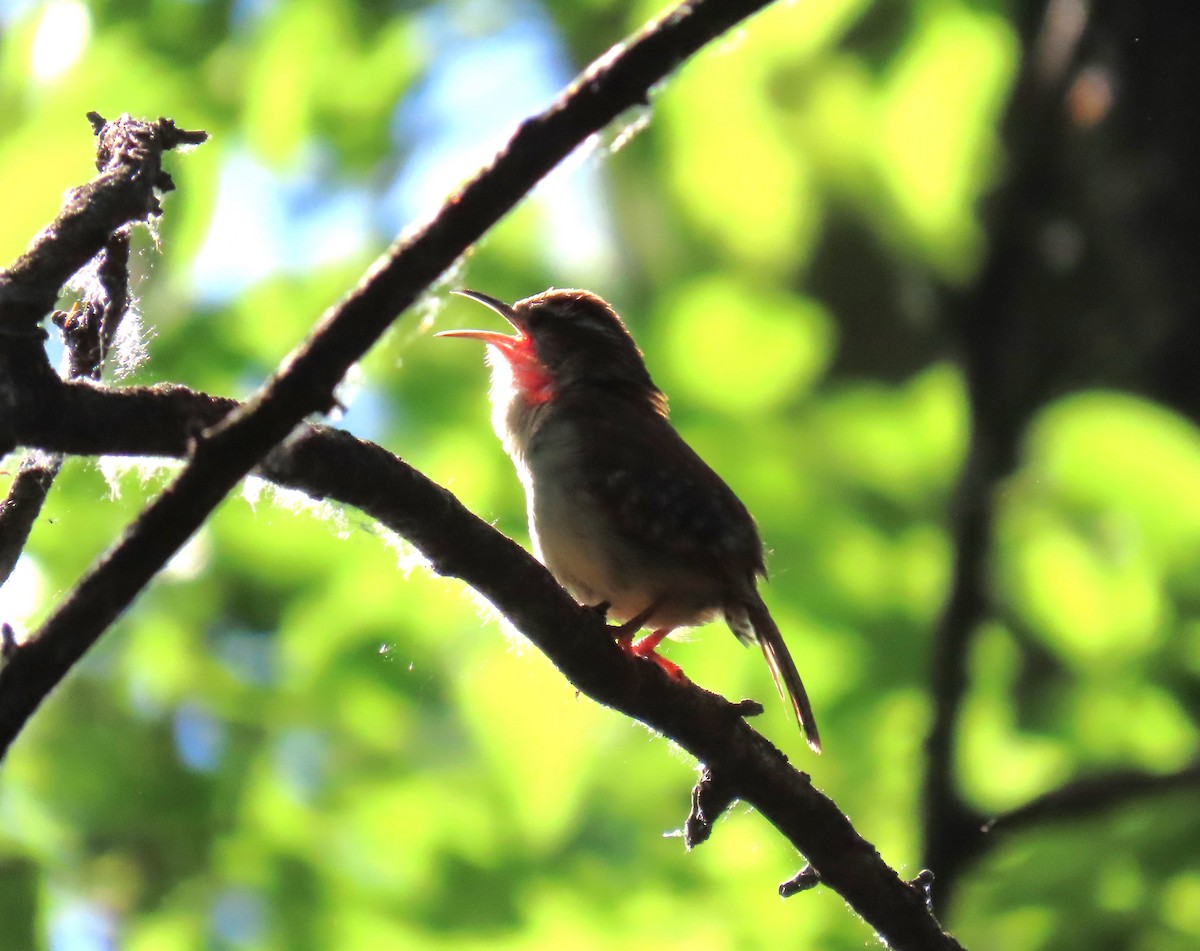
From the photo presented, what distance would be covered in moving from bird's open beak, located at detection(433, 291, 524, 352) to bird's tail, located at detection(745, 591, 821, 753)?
1.27 meters

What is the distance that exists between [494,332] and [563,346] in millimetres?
242

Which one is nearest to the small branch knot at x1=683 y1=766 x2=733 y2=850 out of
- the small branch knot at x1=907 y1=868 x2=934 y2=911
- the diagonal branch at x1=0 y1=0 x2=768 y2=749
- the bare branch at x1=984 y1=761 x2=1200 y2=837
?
the small branch knot at x1=907 y1=868 x2=934 y2=911

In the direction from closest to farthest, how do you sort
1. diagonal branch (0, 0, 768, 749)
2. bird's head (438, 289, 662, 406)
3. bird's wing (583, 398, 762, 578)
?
diagonal branch (0, 0, 768, 749)
bird's wing (583, 398, 762, 578)
bird's head (438, 289, 662, 406)

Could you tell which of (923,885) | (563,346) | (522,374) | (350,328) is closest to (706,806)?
(923,885)

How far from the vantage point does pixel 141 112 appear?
4.69 meters

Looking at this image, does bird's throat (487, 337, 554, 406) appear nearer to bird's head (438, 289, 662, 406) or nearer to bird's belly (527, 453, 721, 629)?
bird's head (438, 289, 662, 406)

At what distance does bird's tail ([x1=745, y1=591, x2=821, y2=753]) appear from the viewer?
3375 mm

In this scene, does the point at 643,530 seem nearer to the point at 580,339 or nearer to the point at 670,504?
the point at 670,504

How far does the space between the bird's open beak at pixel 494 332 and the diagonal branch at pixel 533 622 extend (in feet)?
6.29

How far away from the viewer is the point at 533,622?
83.5 inches

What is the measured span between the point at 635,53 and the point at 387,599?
3.05 m

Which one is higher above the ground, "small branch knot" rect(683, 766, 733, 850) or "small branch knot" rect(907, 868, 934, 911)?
"small branch knot" rect(907, 868, 934, 911)

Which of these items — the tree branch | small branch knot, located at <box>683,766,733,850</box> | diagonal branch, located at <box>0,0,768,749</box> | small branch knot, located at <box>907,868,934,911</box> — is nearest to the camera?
diagonal branch, located at <box>0,0,768,749</box>

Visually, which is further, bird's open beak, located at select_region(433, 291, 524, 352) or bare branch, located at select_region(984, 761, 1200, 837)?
bird's open beak, located at select_region(433, 291, 524, 352)
